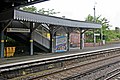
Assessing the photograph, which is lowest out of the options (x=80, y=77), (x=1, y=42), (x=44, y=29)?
A: (x=80, y=77)

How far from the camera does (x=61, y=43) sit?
1080 inches

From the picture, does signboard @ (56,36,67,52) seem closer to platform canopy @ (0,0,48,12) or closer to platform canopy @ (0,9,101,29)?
platform canopy @ (0,9,101,29)

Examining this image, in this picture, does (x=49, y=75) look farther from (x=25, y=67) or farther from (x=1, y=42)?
(x=1, y=42)

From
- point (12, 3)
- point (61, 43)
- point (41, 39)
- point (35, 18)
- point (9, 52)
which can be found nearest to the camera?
point (12, 3)

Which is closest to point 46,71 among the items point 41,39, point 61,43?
point 41,39

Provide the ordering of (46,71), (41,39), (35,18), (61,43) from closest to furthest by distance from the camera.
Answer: (46,71)
(35,18)
(41,39)
(61,43)

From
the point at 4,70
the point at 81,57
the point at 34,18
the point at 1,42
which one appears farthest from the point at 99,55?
the point at 4,70

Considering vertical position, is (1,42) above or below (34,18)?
below

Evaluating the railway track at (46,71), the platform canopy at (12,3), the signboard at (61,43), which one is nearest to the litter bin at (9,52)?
the platform canopy at (12,3)

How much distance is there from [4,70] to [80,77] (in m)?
4.22

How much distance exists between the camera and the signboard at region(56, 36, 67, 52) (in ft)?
88.2

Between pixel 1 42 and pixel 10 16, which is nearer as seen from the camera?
pixel 10 16

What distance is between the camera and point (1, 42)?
20172 mm

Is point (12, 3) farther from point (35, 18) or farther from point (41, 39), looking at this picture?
point (41, 39)
